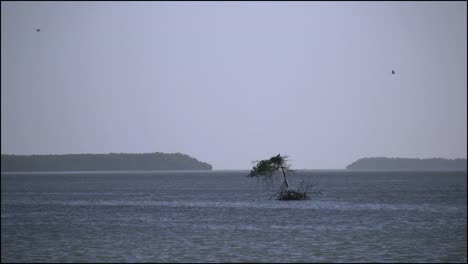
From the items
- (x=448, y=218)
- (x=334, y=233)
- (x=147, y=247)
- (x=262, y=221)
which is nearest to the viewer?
(x=147, y=247)

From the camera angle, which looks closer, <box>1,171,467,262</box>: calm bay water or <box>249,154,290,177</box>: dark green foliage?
<box>1,171,467,262</box>: calm bay water

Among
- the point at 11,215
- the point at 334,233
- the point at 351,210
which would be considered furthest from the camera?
the point at 351,210

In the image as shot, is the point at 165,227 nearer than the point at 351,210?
Yes

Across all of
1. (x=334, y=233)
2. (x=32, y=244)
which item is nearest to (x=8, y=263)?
(x=32, y=244)

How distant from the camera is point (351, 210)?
3019 inches

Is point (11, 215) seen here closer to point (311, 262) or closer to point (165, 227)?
point (165, 227)

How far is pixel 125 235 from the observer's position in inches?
2002

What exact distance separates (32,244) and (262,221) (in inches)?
963

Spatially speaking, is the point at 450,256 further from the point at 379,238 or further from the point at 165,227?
the point at 165,227

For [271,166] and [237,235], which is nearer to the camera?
[237,235]

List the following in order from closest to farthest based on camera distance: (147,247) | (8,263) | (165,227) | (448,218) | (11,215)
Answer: (8,263)
(147,247)
(165,227)
(448,218)
(11,215)

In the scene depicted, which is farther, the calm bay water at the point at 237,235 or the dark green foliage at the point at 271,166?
the dark green foliage at the point at 271,166

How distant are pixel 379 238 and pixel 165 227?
20.4m

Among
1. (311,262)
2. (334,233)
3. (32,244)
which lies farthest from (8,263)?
(334,233)
